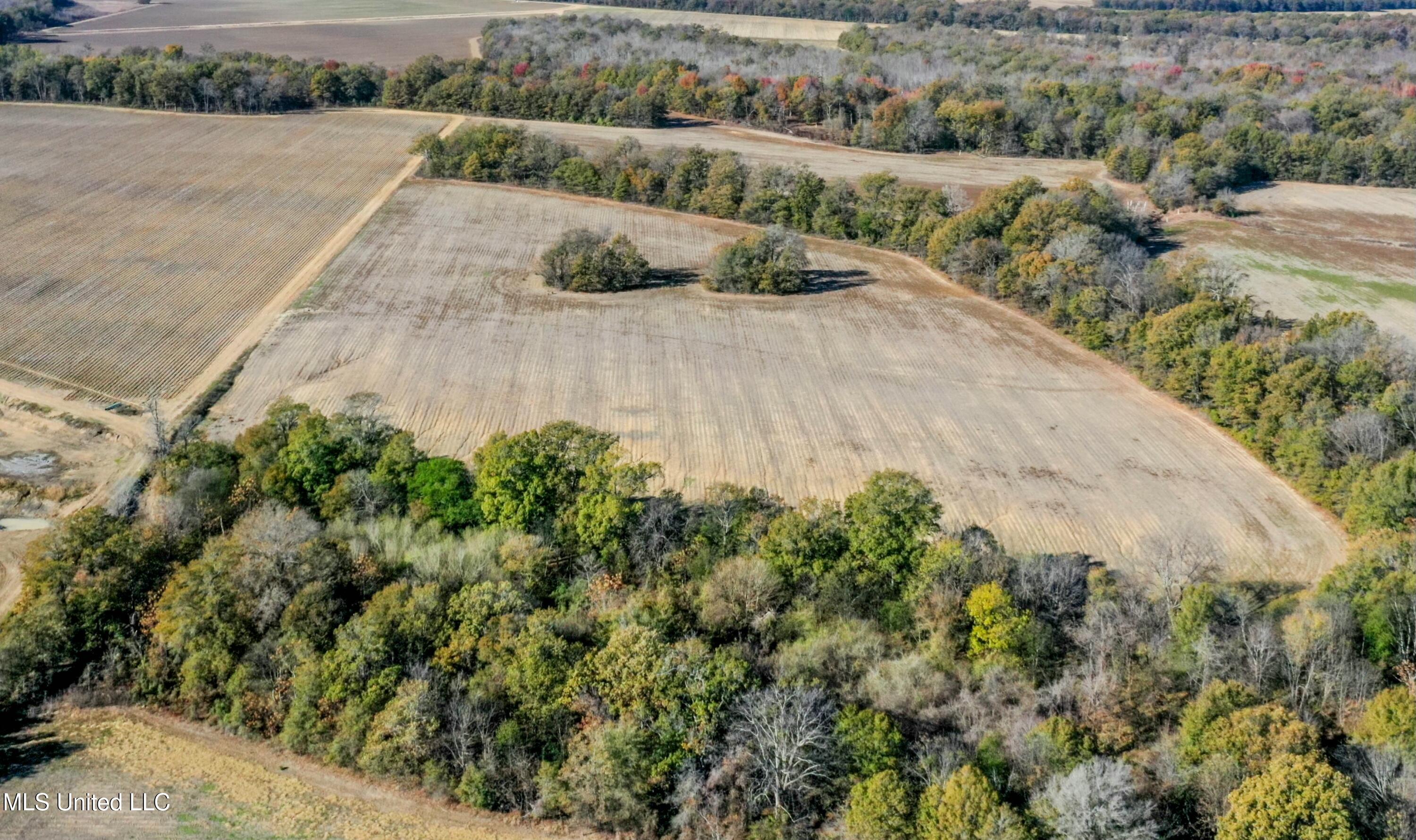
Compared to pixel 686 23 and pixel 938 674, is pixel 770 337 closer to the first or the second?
pixel 938 674

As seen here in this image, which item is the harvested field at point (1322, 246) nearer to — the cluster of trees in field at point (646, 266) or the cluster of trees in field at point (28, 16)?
the cluster of trees in field at point (646, 266)

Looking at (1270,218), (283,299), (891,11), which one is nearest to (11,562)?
(283,299)

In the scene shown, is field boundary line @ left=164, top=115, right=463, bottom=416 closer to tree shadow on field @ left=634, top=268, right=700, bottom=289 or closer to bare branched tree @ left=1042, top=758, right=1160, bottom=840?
tree shadow on field @ left=634, top=268, right=700, bottom=289

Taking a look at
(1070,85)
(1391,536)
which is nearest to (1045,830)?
(1391,536)

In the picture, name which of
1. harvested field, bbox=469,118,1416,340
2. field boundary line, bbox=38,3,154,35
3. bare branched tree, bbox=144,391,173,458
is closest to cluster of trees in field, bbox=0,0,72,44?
field boundary line, bbox=38,3,154,35

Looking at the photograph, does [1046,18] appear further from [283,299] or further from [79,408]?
[79,408]

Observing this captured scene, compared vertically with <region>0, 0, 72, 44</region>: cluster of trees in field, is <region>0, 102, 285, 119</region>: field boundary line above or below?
below

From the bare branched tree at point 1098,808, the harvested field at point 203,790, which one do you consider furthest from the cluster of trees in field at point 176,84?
the bare branched tree at point 1098,808
